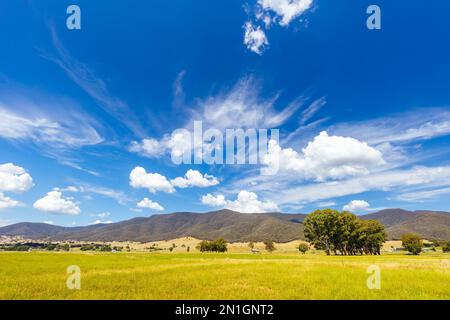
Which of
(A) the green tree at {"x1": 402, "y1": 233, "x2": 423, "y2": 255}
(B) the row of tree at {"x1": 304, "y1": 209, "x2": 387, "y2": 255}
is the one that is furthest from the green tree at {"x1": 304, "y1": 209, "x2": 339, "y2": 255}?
(A) the green tree at {"x1": 402, "y1": 233, "x2": 423, "y2": 255}

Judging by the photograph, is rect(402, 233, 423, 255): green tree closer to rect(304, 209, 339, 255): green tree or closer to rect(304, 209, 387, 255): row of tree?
rect(304, 209, 387, 255): row of tree

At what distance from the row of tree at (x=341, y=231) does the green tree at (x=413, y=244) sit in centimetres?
1117

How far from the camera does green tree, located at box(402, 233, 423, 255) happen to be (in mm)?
109938

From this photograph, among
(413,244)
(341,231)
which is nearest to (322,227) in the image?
(341,231)

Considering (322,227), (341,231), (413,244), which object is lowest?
(413,244)

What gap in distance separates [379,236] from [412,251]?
47.8ft

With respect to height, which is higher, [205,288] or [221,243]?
[205,288]

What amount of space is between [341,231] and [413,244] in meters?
31.9

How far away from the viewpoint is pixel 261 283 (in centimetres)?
2395

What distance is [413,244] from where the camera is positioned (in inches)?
4429

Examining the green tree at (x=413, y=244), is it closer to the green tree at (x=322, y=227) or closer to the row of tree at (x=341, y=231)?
the row of tree at (x=341, y=231)

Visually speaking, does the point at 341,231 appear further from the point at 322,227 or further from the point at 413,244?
the point at 413,244
